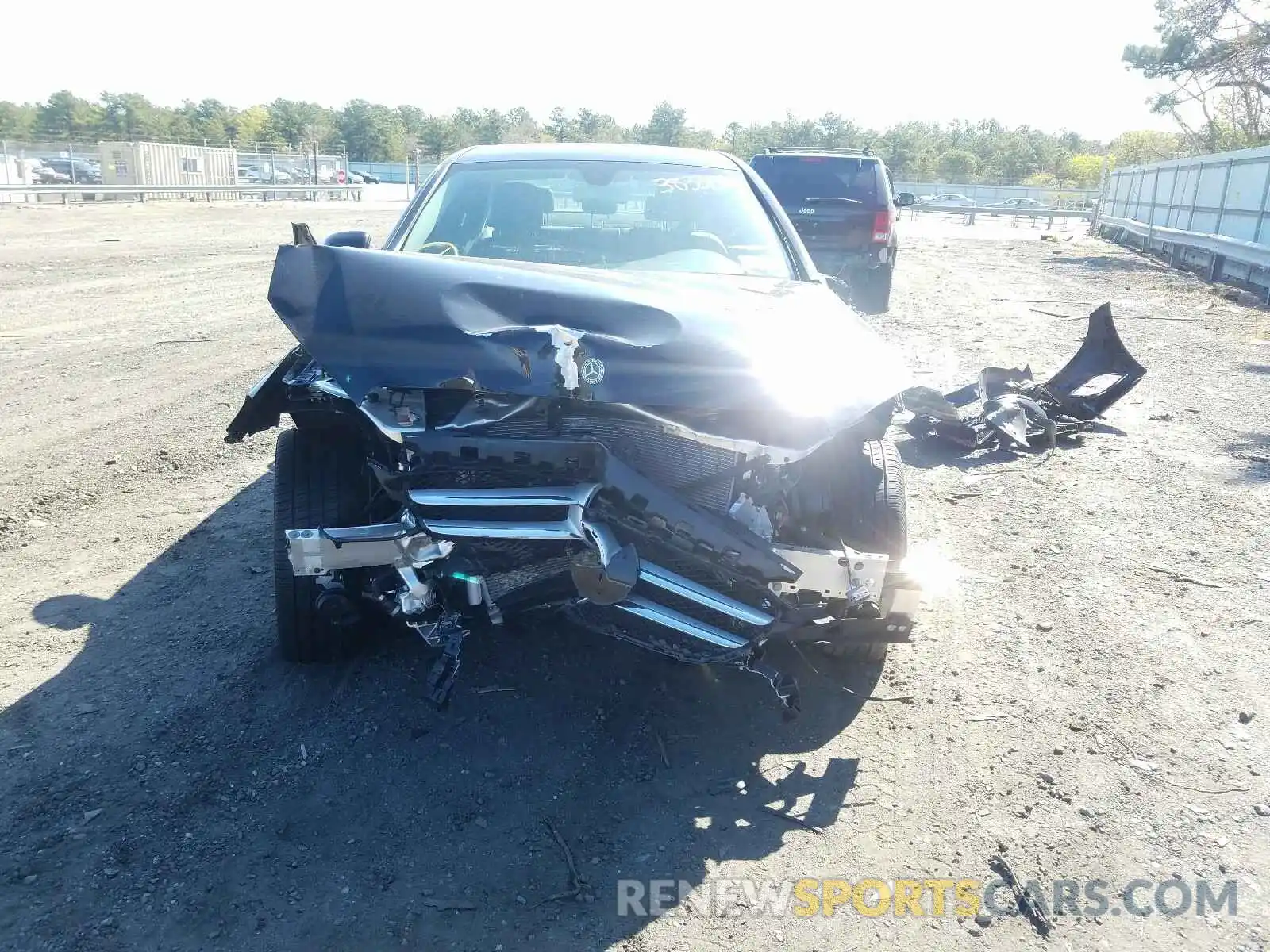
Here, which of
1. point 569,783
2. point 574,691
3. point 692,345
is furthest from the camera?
point 574,691

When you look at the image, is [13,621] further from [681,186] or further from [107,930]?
[681,186]

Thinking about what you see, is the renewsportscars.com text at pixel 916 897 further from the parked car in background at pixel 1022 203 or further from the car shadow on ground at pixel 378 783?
the parked car in background at pixel 1022 203

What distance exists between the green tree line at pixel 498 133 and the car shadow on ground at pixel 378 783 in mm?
50200

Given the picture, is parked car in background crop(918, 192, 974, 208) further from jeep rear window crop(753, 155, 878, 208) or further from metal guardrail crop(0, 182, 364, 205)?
jeep rear window crop(753, 155, 878, 208)

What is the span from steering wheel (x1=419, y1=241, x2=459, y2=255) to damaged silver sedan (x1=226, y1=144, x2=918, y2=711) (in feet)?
2.82

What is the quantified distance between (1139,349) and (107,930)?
1104 cm

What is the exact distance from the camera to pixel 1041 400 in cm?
743

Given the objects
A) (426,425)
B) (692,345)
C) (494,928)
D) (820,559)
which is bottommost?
(494,928)

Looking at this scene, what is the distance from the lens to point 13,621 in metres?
3.88

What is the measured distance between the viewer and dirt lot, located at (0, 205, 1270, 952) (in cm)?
249

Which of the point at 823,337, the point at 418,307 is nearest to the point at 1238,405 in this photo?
the point at 823,337

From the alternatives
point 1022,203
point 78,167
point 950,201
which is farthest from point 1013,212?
point 78,167

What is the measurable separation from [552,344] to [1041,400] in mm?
5832

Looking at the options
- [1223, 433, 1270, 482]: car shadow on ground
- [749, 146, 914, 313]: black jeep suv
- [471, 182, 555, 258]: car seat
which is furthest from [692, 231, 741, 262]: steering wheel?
[749, 146, 914, 313]: black jeep suv
